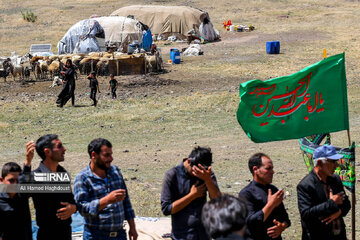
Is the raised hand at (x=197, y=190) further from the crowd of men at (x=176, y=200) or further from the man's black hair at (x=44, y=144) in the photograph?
the man's black hair at (x=44, y=144)

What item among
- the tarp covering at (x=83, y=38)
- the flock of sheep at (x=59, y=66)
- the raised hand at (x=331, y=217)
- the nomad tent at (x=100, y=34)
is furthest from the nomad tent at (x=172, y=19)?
the raised hand at (x=331, y=217)

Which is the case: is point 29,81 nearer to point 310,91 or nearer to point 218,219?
point 310,91

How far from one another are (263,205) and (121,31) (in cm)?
3196

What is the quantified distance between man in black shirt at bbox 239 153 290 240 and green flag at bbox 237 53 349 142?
0.97 m

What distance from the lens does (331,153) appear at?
5.20 meters

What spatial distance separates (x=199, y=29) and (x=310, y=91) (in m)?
34.6

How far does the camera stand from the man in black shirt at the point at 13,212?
5020 millimetres

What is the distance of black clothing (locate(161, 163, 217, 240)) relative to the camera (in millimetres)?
5031

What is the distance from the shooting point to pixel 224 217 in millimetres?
3270

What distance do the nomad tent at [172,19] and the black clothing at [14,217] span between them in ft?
117

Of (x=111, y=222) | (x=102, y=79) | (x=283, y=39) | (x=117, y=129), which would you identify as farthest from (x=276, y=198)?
(x=283, y=39)

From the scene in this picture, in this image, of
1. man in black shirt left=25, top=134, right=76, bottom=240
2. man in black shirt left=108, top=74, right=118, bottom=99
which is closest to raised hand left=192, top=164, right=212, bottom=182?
man in black shirt left=25, top=134, right=76, bottom=240

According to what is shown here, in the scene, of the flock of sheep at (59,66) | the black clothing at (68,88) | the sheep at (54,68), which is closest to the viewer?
the black clothing at (68,88)

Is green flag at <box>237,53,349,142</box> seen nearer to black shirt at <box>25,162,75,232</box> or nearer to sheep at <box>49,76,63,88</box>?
black shirt at <box>25,162,75,232</box>
